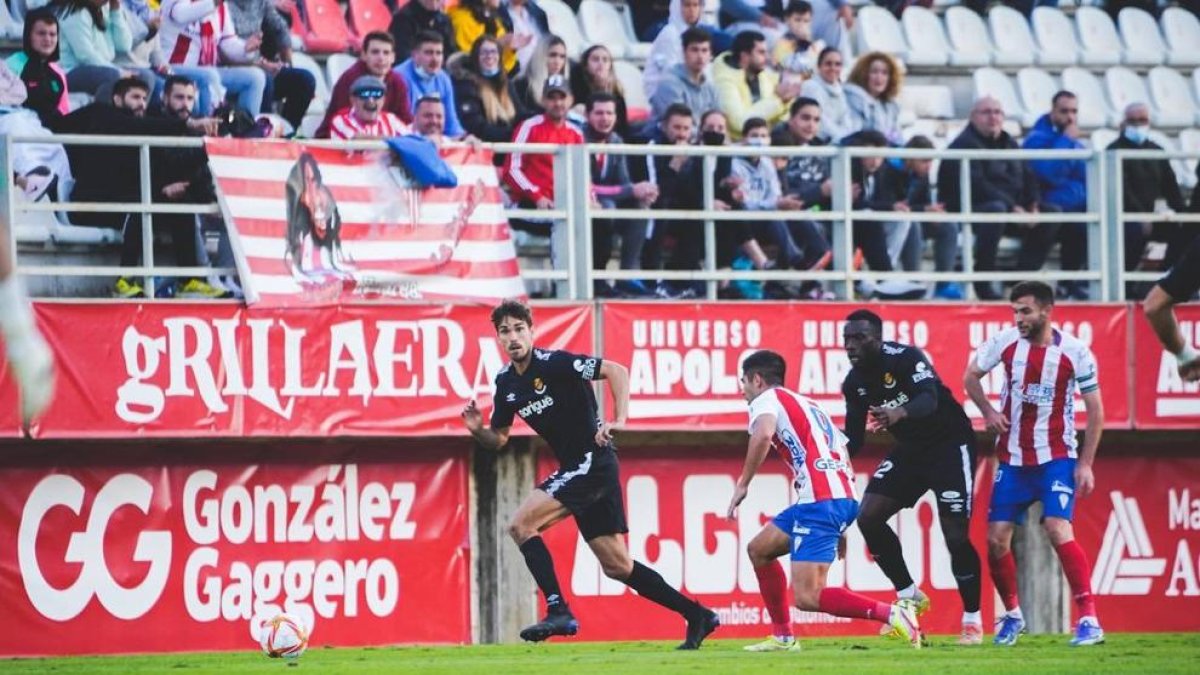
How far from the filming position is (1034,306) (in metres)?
15.2

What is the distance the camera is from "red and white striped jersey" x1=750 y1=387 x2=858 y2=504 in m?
14.3

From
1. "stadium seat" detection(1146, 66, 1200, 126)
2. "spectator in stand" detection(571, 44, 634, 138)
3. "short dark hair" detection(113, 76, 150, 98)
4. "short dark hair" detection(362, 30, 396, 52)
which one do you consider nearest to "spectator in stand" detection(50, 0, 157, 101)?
"short dark hair" detection(113, 76, 150, 98)

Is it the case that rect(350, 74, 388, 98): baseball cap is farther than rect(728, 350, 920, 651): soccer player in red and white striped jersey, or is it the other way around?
rect(350, 74, 388, 98): baseball cap

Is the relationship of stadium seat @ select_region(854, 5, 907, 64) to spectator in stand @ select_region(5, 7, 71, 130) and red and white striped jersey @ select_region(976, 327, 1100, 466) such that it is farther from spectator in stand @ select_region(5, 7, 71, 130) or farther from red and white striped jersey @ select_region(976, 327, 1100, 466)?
spectator in stand @ select_region(5, 7, 71, 130)

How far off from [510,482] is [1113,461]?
17.4 feet

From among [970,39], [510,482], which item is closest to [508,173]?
[510,482]

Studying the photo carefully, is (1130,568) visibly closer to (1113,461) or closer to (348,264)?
(1113,461)

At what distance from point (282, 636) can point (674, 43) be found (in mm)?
7797

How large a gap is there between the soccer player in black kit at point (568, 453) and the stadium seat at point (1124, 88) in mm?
10825

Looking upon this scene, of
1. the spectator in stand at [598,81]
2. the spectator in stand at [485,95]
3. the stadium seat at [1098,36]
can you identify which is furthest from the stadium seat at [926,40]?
the spectator in stand at [485,95]

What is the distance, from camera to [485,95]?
18.9 meters

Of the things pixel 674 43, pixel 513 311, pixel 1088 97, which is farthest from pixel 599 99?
pixel 1088 97

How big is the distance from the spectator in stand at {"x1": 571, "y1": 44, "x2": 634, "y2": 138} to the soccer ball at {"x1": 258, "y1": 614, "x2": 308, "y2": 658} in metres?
6.01

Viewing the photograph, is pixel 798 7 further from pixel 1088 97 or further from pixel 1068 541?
pixel 1068 541
